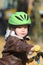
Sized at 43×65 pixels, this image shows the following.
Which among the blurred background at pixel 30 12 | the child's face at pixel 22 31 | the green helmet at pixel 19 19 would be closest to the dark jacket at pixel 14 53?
the child's face at pixel 22 31

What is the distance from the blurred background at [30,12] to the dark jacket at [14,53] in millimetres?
6155

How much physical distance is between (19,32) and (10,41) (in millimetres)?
224

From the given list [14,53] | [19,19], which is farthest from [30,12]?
[14,53]

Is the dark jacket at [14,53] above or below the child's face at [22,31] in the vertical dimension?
below

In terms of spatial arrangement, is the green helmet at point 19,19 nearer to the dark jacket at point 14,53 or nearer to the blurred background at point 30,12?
the dark jacket at point 14,53

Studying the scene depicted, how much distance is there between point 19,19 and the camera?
539cm

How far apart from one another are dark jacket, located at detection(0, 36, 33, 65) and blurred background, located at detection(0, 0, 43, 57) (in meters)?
6.16

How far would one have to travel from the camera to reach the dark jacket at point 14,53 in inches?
206

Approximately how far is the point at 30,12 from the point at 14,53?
882 centimetres

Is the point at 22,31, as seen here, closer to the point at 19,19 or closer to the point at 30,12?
the point at 19,19

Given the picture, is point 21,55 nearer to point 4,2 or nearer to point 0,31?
point 0,31

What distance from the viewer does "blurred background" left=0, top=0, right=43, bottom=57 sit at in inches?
501

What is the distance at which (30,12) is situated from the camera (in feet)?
46.1

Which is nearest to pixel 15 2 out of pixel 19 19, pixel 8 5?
pixel 8 5
